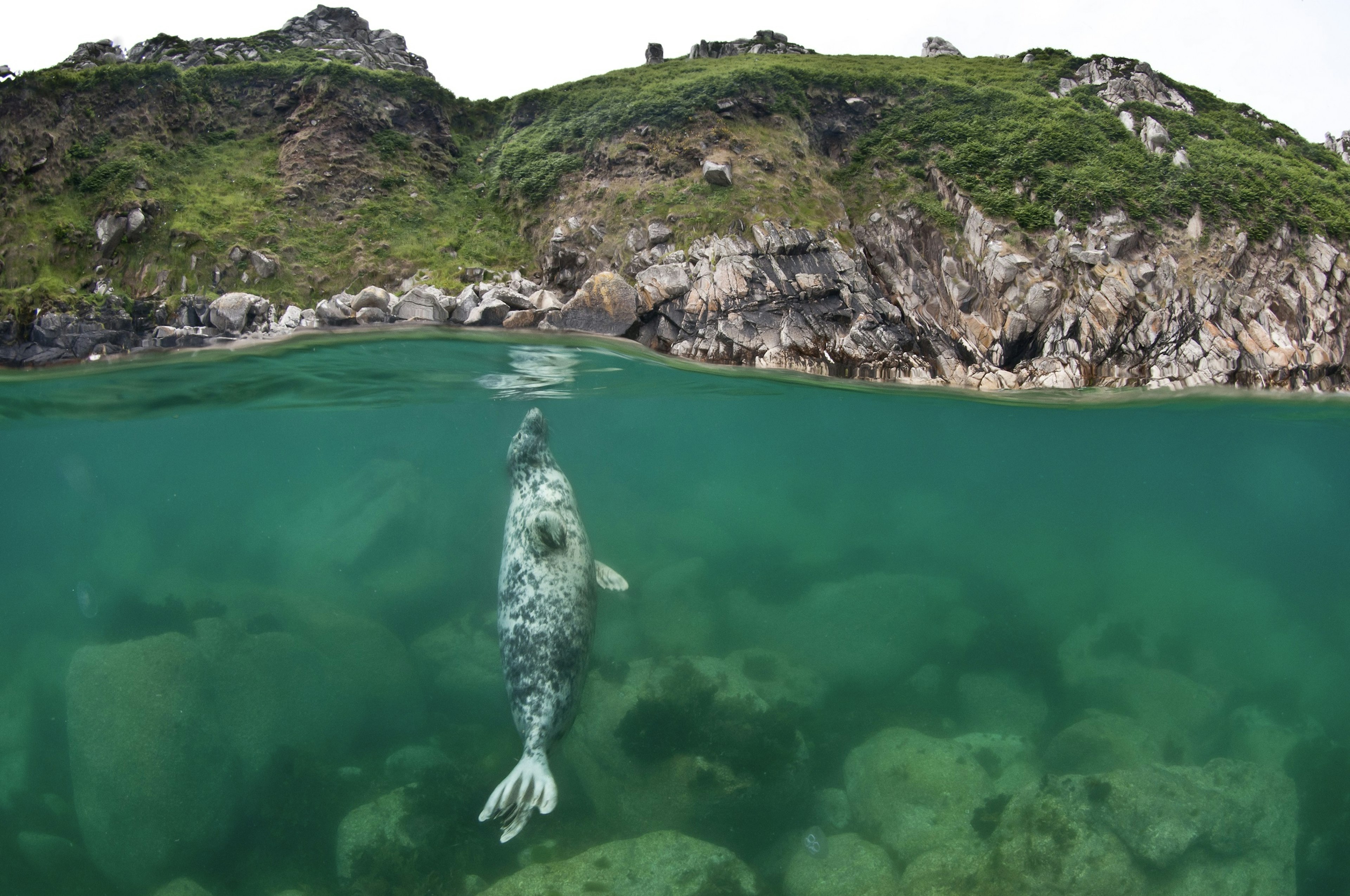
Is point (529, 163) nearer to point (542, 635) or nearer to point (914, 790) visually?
point (542, 635)

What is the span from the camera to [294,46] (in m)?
26.5

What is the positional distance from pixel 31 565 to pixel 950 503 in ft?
80.5

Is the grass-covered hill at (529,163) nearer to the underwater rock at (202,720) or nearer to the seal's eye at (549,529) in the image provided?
the underwater rock at (202,720)

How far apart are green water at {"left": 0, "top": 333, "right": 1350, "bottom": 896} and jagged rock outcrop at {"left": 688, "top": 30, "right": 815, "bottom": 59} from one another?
48.1 feet

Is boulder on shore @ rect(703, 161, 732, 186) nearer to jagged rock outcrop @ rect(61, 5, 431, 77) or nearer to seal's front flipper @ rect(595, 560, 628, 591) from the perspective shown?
seal's front flipper @ rect(595, 560, 628, 591)

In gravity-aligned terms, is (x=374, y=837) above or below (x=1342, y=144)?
below

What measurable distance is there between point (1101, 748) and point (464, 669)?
8.46m

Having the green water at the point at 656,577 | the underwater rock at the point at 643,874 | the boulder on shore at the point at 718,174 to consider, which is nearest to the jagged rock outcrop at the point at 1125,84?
the green water at the point at 656,577

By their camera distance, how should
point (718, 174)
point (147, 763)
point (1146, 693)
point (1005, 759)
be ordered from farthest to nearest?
point (718, 174)
point (1146, 693)
point (1005, 759)
point (147, 763)

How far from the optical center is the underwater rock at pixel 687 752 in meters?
7.24

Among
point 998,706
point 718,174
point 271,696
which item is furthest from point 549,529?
point 718,174

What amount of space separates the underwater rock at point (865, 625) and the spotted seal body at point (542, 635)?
14.6ft

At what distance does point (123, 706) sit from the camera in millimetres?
7777

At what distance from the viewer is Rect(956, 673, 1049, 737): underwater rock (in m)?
8.89
